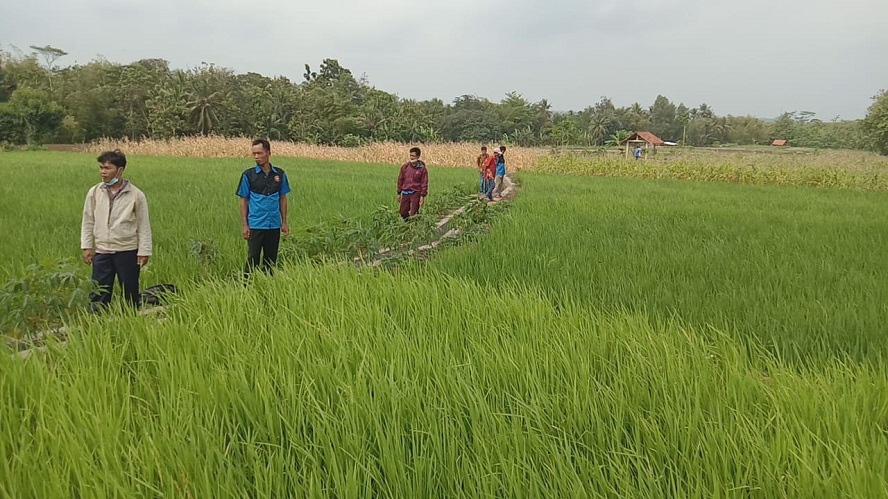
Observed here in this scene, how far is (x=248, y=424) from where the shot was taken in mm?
1897

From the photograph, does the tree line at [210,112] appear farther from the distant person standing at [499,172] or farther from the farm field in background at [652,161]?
the distant person standing at [499,172]

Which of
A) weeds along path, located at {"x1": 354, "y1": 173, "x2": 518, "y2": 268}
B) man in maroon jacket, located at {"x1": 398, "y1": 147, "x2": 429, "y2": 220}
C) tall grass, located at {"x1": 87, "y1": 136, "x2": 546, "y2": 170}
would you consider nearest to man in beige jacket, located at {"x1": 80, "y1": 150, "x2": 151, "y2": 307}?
weeds along path, located at {"x1": 354, "y1": 173, "x2": 518, "y2": 268}

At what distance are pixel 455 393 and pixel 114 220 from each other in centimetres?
288

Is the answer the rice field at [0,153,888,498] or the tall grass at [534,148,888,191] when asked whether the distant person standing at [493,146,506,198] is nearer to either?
the rice field at [0,153,888,498]

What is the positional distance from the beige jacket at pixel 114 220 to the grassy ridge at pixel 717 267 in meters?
2.36

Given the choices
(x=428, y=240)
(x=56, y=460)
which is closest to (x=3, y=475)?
(x=56, y=460)

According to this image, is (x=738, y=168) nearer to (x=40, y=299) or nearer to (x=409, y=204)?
(x=409, y=204)

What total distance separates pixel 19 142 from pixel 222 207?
3193 centimetres

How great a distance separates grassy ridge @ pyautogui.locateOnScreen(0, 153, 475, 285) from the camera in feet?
15.8

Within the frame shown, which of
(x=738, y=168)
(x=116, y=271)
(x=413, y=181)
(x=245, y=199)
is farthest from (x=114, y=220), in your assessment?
(x=738, y=168)

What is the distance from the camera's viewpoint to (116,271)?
11.9ft

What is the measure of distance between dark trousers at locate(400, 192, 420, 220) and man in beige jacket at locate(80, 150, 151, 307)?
14.3 ft

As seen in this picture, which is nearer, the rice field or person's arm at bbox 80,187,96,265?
the rice field

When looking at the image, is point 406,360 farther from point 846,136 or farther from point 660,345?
point 846,136
